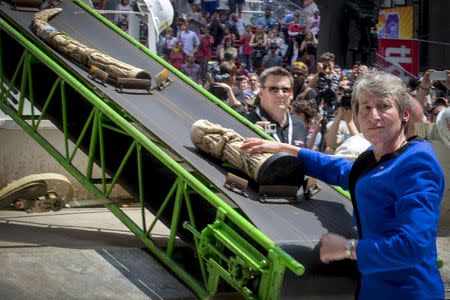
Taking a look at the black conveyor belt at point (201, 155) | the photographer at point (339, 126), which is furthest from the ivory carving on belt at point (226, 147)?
the photographer at point (339, 126)

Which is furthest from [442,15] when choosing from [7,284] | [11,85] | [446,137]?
[7,284]

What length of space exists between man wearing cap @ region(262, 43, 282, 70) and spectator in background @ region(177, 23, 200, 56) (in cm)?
170

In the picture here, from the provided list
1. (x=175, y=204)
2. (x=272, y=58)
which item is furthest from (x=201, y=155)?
(x=272, y=58)

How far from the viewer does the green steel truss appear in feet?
17.5

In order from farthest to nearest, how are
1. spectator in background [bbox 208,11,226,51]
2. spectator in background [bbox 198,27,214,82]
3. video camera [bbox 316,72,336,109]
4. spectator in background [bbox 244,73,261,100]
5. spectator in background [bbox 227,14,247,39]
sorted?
spectator in background [bbox 227,14,247,39]
spectator in background [bbox 208,11,226,51]
spectator in background [bbox 198,27,214,82]
spectator in background [bbox 244,73,261,100]
video camera [bbox 316,72,336,109]

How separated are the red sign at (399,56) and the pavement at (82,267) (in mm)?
11365

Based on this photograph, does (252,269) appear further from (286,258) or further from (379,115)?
(379,115)

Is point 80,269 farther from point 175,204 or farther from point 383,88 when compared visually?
point 383,88

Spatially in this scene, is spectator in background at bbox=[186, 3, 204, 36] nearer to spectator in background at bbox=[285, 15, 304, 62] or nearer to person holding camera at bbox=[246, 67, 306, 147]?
spectator in background at bbox=[285, 15, 304, 62]

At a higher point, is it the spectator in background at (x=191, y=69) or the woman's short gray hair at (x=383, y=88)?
the woman's short gray hair at (x=383, y=88)

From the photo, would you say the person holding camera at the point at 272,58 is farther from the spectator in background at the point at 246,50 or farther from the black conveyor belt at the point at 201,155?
the black conveyor belt at the point at 201,155

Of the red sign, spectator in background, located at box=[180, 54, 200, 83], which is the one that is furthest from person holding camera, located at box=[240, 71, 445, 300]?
spectator in background, located at box=[180, 54, 200, 83]

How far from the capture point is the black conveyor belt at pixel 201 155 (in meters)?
5.42

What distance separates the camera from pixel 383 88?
4270 millimetres
